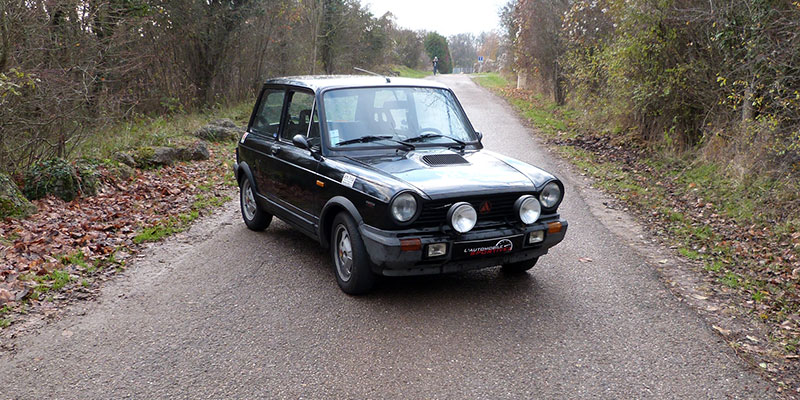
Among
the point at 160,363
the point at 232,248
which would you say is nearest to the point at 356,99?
the point at 232,248

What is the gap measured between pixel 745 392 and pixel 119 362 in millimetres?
3891

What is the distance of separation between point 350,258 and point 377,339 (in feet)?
3.26

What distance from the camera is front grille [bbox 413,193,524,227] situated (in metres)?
4.79

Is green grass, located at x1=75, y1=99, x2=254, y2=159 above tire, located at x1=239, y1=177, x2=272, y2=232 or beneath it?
above

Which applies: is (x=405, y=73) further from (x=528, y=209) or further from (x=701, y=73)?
(x=528, y=209)

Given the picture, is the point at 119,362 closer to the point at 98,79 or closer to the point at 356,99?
the point at 356,99

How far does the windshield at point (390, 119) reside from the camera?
19.1ft

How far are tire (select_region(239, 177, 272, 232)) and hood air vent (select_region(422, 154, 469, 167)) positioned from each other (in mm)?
2522

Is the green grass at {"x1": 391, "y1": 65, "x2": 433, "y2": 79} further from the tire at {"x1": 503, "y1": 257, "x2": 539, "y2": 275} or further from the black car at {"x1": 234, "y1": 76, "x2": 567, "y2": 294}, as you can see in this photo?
the tire at {"x1": 503, "y1": 257, "x2": 539, "y2": 275}

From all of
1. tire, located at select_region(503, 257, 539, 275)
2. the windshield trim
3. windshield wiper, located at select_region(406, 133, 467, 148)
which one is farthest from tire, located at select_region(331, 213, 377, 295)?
tire, located at select_region(503, 257, 539, 275)

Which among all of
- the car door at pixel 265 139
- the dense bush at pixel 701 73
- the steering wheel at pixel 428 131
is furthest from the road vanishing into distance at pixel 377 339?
A: the dense bush at pixel 701 73

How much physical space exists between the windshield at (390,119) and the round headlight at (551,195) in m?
1.15

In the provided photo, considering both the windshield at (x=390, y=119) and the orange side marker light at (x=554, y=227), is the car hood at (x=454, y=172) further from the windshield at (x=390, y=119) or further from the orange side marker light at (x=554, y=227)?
the orange side marker light at (x=554, y=227)

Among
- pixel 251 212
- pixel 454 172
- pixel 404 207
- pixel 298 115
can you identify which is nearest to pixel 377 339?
pixel 404 207
